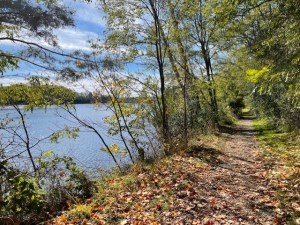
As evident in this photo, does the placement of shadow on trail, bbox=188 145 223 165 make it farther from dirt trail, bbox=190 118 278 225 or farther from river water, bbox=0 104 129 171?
river water, bbox=0 104 129 171

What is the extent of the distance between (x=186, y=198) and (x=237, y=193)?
3.61ft

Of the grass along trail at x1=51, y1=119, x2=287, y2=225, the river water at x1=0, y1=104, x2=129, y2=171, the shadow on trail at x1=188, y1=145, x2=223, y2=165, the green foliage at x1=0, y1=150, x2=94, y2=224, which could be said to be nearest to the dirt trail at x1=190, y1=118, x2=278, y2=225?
the grass along trail at x1=51, y1=119, x2=287, y2=225

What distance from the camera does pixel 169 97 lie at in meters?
14.0

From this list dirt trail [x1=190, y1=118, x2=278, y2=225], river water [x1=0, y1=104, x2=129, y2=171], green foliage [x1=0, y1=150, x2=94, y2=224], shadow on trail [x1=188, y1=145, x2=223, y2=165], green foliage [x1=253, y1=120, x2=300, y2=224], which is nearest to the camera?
dirt trail [x1=190, y1=118, x2=278, y2=225]

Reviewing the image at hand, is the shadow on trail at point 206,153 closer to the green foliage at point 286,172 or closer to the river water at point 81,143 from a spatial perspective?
the green foliage at point 286,172

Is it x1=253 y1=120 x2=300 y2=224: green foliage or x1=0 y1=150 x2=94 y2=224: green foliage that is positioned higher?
x1=0 y1=150 x2=94 y2=224: green foliage

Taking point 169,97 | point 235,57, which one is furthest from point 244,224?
point 235,57

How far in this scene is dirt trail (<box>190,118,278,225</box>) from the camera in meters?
4.98

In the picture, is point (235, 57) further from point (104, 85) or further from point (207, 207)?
point (207, 207)

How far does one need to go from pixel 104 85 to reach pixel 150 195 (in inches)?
272

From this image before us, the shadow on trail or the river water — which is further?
the river water

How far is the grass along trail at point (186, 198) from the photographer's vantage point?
5078 mm

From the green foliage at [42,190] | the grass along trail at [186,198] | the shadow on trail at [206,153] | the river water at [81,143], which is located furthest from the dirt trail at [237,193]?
the river water at [81,143]

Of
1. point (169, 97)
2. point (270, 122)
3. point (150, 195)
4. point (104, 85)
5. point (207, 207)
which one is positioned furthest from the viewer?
point (270, 122)
